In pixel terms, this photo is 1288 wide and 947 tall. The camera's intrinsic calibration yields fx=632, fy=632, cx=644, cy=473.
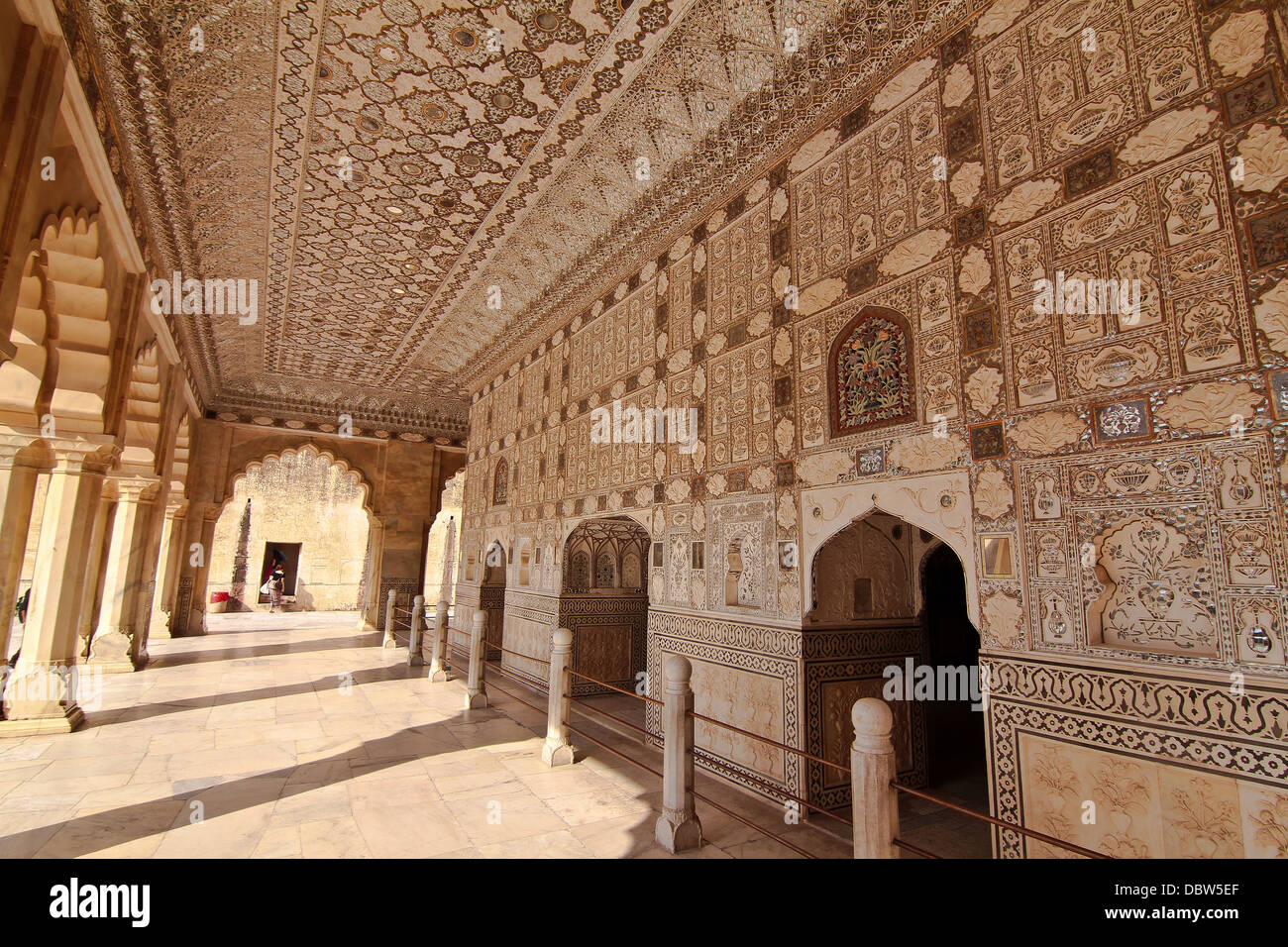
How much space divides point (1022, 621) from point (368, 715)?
576cm

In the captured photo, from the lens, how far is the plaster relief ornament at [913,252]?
3574 millimetres

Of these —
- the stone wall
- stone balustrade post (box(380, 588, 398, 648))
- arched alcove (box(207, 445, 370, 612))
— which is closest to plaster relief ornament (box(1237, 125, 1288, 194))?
the stone wall

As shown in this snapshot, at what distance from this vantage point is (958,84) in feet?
11.7

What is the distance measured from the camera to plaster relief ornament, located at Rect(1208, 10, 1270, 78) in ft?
7.99

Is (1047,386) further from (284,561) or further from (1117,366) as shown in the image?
(284,561)

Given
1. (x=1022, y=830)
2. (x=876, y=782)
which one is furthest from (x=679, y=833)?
(x=1022, y=830)

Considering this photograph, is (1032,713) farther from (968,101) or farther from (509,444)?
(509,444)

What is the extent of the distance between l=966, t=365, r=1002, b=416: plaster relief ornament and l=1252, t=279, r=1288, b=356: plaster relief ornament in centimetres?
98

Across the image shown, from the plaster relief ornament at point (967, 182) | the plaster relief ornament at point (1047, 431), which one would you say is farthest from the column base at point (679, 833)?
the plaster relief ornament at point (967, 182)

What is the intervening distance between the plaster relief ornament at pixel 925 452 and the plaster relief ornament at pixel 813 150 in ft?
7.31

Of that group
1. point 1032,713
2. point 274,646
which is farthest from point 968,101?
point 274,646

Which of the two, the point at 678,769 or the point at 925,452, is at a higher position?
the point at 925,452

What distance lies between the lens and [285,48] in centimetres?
436

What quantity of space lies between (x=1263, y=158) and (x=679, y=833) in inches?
154
